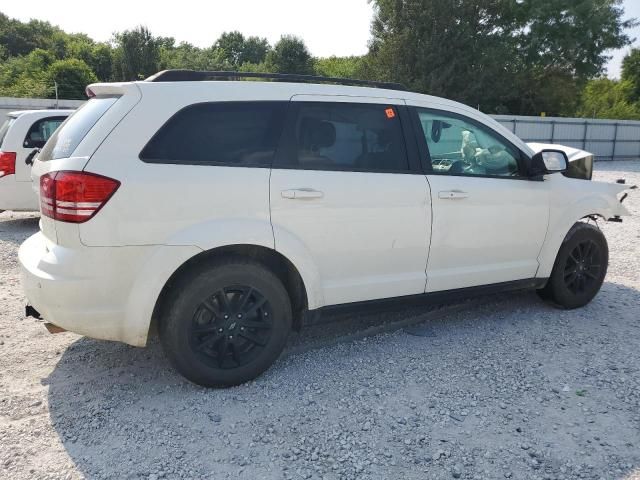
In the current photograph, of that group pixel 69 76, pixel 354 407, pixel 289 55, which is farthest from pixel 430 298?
pixel 289 55

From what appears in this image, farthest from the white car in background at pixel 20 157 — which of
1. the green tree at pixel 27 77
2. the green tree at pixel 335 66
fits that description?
the green tree at pixel 335 66

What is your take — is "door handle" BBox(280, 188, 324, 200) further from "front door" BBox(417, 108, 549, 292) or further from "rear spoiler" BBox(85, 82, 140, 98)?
"rear spoiler" BBox(85, 82, 140, 98)

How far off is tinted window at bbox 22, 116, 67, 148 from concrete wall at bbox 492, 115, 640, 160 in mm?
19503

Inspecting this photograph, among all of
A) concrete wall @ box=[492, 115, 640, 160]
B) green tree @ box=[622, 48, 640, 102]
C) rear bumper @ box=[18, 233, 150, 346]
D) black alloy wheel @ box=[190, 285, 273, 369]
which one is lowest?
black alloy wheel @ box=[190, 285, 273, 369]

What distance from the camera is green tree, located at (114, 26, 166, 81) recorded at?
3888cm

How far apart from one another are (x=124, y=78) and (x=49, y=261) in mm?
40561

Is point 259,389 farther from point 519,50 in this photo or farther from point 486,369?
point 519,50

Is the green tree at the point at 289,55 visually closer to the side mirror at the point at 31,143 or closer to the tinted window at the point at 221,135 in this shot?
the side mirror at the point at 31,143

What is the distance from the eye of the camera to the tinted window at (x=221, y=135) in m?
3.11

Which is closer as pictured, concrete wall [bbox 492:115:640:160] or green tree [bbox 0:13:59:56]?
concrete wall [bbox 492:115:640:160]

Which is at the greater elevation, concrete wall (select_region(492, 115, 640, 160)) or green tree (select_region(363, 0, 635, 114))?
green tree (select_region(363, 0, 635, 114))

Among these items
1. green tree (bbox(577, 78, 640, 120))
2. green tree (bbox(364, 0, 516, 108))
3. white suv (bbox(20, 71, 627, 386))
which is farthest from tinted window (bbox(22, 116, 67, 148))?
green tree (bbox(577, 78, 640, 120))

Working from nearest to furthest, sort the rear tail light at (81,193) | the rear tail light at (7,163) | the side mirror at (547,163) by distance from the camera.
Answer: the rear tail light at (81,193)
the side mirror at (547,163)
the rear tail light at (7,163)

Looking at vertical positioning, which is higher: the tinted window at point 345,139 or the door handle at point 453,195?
the tinted window at point 345,139
